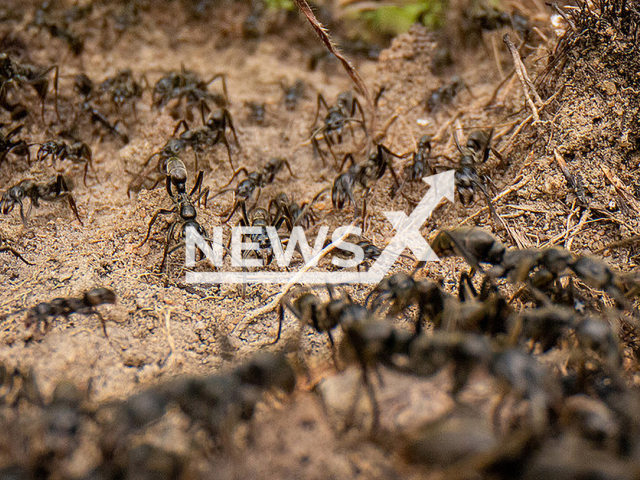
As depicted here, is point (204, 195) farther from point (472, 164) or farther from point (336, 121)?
point (472, 164)

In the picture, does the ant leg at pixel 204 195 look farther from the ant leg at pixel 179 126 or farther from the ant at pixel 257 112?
the ant at pixel 257 112

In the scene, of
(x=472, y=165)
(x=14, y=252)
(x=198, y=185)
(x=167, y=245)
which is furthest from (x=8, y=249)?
(x=472, y=165)

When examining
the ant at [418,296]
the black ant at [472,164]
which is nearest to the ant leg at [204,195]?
the ant at [418,296]

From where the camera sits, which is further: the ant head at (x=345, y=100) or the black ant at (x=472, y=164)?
the ant head at (x=345, y=100)

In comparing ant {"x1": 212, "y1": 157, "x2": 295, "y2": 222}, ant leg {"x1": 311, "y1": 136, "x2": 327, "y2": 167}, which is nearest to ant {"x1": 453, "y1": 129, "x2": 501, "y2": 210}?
ant leg {"x1": 311, "y1": 136, "x2": 327, "y2": 167}

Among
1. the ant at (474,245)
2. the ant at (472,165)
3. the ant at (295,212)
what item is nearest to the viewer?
the ant at (474,245)
